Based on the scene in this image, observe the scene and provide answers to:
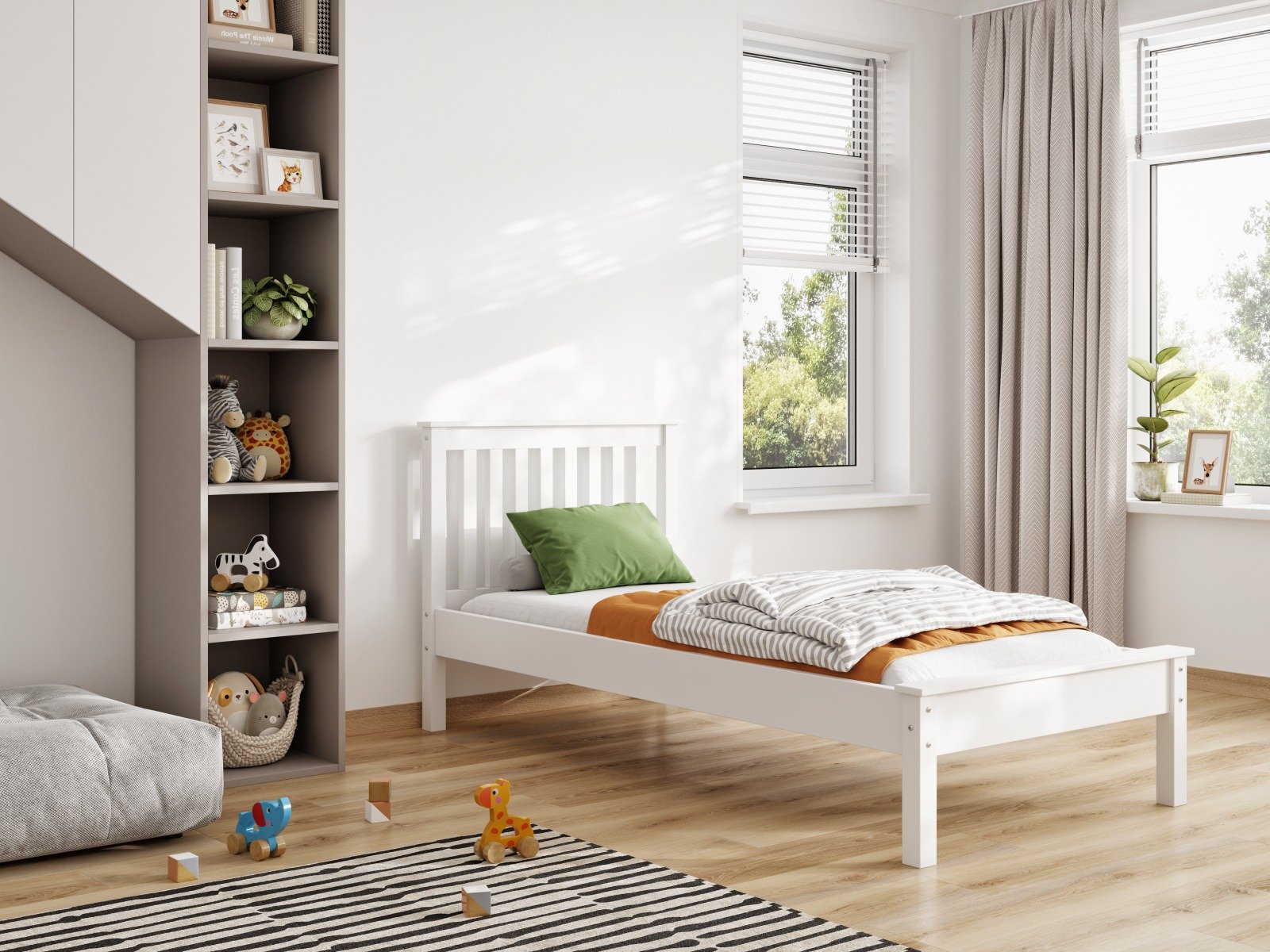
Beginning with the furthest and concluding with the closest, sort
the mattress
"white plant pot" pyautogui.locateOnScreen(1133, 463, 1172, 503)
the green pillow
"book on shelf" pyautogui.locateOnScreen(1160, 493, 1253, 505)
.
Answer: "white plant pot" pyautogui.locateOnScreen(1133, 463, 1172, 503), "book on shelf" pyautogui.locateOnScreen(1160, 493, 1253, 505), the green pillow, the mattress

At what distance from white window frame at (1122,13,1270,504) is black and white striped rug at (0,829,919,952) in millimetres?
2975

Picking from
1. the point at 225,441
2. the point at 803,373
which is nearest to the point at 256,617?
the point at 225,441

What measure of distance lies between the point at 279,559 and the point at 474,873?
4.38 ft

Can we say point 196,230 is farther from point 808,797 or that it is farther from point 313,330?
point 808,797

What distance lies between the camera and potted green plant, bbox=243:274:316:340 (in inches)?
135

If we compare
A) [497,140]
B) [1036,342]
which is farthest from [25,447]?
[1036,342]

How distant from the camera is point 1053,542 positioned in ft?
16.0

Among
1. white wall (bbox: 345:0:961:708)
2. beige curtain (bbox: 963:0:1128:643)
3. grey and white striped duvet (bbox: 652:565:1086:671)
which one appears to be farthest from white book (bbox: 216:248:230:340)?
beige curtain (bbox: 963:0:1128:643)

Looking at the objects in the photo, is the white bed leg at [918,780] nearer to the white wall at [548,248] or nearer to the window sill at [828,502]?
the white wall at [548,248]

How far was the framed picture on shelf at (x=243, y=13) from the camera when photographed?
3.34 meters

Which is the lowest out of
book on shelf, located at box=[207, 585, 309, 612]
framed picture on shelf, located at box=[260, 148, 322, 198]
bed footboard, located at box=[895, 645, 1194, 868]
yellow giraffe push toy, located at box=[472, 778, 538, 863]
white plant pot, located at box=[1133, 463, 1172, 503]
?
yellow giraffe push toy, located at box=[472, 778, 538, 863]

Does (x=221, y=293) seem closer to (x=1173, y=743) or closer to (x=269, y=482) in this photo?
(x=269, y=482)

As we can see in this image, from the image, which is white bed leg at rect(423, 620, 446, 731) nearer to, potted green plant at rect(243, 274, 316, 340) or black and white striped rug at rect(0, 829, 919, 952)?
potted green plant at rect(243, 274, 316, 340)

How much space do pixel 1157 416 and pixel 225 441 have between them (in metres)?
3.03
